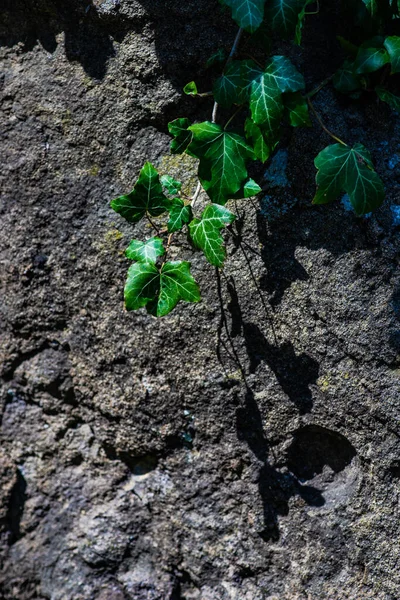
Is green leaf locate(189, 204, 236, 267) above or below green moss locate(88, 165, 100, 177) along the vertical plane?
below

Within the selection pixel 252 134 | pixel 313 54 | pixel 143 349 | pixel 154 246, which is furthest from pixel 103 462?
pixel 313 54

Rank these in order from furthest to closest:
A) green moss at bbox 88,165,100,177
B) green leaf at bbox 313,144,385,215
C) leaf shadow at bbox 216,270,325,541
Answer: green moss at bbox 88,165,100,177 < leaf shadow at bbox 216,270,325,541 < green leaf at bbox 313,144,385,215

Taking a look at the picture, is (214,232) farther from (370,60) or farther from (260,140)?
(370,60)

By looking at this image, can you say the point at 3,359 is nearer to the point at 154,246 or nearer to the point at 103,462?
the point at 103,462

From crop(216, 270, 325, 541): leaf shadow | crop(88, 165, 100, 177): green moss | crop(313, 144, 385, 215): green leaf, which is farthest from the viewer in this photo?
crop(88, 165, 100, 177): green moss

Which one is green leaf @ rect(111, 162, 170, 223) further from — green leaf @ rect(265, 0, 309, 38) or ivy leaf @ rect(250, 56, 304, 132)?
green leaf @ rect(265, 0, 309, 38)

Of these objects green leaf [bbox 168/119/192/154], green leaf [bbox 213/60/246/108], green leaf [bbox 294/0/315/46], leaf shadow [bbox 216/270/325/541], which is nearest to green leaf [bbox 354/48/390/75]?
green leaf [bbox 294/0/315/46]

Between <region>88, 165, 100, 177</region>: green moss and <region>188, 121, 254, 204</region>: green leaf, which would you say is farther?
<region>88, 165, 100, 177</region>: green moss

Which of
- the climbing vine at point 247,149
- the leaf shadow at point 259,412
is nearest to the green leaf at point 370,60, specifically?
the climbing vine at point 247,149

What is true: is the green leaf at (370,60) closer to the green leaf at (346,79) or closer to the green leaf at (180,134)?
the green leaf at (346,79)
